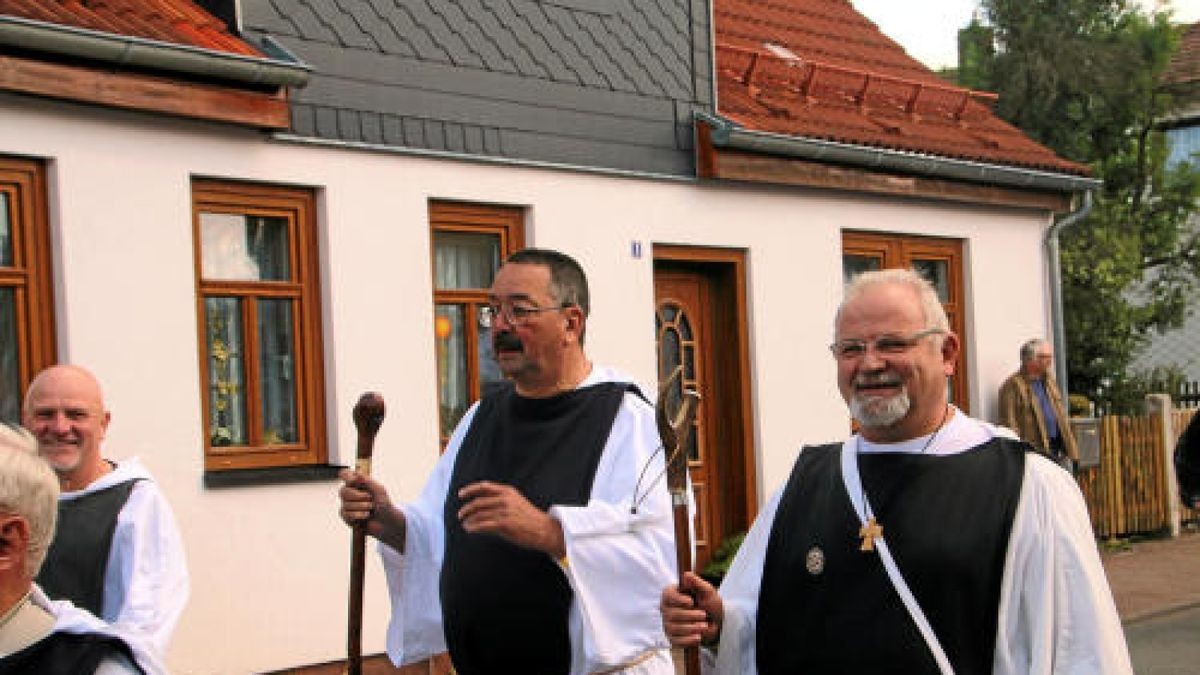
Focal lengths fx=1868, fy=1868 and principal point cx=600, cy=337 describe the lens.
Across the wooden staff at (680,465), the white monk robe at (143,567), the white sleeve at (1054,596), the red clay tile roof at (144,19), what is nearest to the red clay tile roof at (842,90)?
the red clay tile roof at (144,19)

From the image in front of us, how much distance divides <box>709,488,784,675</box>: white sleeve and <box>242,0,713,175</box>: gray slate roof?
233 inches

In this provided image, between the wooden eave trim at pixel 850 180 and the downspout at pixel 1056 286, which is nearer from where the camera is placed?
the wooden eave trim at pixel 850 180

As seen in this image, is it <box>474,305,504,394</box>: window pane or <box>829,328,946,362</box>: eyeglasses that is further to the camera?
<box>474,305,504,394</box>: window pane

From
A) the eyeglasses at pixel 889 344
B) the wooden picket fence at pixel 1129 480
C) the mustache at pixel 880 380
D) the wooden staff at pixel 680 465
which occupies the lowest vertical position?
the wooden picket fence at pixel 1129 480

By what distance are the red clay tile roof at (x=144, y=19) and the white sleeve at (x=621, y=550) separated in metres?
4.53

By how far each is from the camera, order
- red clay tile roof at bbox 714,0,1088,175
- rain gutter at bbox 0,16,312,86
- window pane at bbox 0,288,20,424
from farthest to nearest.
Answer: red clay tile roof at bbox 714,0,1088,175
window pane at bbox 0,288,20,424
rain gutter at bbox 0,16,312,86

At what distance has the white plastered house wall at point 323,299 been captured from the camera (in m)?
8.81

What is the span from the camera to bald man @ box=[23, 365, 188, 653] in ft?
17.7

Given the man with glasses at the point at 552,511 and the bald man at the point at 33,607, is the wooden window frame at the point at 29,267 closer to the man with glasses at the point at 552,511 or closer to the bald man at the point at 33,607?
the man with glasses at the point at 552,511

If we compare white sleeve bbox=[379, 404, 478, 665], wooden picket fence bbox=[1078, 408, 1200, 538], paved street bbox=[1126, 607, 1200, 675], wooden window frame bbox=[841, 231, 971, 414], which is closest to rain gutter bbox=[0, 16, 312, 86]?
white sleeve bbox=[379, 404, 478, 665]

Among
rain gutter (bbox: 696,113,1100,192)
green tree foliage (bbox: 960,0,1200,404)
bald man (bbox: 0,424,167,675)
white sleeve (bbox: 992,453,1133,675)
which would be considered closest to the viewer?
bald man (bbox: 0,424,167,675)

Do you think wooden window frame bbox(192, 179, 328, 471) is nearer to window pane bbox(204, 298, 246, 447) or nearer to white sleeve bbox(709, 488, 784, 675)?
window pane bbox(204, 298, 246, 447)

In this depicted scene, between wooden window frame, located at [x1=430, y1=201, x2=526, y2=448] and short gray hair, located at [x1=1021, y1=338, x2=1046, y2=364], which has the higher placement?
wooden window frame, located at [x1=430, y1=201, x2=526, y2=448]

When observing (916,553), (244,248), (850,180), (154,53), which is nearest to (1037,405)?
(850,180)
